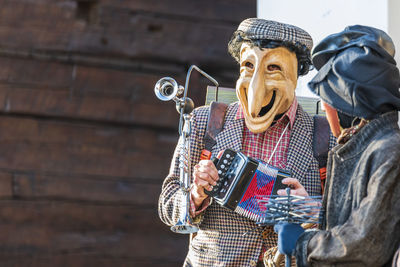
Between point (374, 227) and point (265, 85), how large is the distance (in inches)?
35.2

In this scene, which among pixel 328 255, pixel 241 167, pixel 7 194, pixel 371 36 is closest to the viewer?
pixel 328 255

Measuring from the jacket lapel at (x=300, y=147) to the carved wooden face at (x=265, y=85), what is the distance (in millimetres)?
108

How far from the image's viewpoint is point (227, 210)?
2592 millimetres

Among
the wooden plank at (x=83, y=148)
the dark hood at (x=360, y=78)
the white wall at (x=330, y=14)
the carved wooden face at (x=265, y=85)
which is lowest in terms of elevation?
the wooden plank at (x=83, y=148)

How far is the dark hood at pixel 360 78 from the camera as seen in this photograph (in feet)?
6.56

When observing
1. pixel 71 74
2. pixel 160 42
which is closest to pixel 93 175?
pixel 71 74

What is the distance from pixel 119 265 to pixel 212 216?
130 centimetres

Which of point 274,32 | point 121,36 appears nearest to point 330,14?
point 274,32

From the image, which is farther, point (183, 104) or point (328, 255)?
point (183, 104)

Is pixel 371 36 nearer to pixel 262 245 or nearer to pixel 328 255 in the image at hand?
pixel 328 255

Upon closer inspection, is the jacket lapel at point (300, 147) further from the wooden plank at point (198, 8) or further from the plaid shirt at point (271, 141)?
the wooden plank at point (198, 8)

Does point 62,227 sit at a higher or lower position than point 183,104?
lower

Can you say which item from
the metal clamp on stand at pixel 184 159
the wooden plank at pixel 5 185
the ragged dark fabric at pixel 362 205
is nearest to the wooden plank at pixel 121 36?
the wooden plank at pixel 5 185

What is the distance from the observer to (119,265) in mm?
3762
